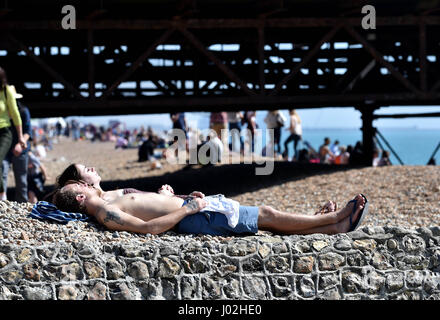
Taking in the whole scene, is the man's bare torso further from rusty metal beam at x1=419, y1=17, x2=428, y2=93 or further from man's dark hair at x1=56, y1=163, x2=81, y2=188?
rusty metal beam at x1=419, y1=17, x2=428, y2=93

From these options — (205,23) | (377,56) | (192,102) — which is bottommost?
(192,102)

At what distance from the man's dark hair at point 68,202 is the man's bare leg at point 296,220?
167 centimetres

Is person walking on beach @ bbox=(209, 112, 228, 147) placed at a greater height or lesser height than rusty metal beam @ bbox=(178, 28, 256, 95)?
lesser

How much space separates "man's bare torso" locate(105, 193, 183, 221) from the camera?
6.50 metres

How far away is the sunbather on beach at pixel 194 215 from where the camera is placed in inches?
254

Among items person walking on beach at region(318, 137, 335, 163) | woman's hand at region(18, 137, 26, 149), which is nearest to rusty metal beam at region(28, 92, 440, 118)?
woman's hand at region(18, 137, 26, 149)

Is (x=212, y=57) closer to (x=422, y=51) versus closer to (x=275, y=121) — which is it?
(x=422, y=51)

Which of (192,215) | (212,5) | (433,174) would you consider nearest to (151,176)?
(212,5)

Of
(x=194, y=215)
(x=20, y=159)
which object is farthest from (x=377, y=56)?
(x=194, y=215)

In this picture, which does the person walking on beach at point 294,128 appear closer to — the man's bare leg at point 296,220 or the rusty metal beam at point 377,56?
the rusty metal beam at point 377,56

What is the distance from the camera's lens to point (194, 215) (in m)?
6.60

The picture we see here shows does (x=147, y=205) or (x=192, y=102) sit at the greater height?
(x=192, y=102)

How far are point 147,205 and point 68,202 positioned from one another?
804 mm

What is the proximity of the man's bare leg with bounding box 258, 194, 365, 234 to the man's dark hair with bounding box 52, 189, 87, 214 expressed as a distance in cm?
167
